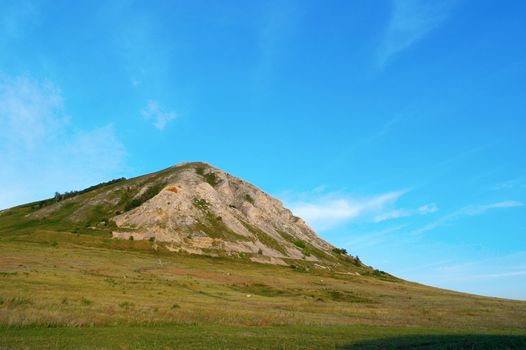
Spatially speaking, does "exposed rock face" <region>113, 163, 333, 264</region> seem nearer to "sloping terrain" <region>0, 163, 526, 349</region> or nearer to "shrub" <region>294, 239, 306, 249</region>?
"shrub" <region>294, 239, 306, 249</region>

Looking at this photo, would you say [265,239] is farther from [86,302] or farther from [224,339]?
[224,339]

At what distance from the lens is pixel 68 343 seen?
25.5 m

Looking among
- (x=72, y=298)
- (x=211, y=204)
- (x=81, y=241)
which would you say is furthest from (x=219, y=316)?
(x=211, y=204)

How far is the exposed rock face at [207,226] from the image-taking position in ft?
477

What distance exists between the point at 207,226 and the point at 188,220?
6975 mm

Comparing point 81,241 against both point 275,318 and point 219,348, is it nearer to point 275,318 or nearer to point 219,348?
point 275,318

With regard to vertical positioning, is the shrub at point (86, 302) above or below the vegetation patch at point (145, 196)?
below

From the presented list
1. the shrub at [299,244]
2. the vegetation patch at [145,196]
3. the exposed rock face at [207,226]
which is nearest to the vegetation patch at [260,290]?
the exposed rock face at [207,226]

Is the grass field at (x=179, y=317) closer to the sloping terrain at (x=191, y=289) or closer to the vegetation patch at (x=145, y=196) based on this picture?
the sloping terrain at (x=191, y=289)

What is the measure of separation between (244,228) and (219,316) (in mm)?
128281

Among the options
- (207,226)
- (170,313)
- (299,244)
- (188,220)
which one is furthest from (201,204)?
(170,313)

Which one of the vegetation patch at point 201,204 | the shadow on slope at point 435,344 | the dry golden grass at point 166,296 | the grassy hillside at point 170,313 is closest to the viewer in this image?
the shadow on slope at point 435,344

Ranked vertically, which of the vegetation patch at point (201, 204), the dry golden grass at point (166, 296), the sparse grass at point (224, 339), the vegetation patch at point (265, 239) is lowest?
the sparse grass at point (224, 339)

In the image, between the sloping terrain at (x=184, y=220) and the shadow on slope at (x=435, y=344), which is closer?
the shadow on slope at (x=435, y=344)
